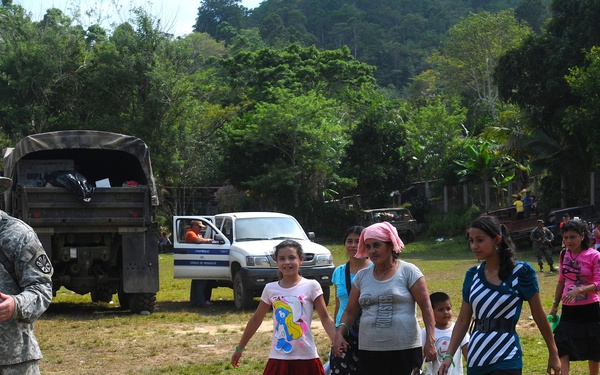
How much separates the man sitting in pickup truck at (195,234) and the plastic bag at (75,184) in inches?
97.8

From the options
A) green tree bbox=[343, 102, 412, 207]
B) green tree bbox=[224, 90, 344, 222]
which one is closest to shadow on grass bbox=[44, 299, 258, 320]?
green tree bbox=[224, 90, 344, 222]

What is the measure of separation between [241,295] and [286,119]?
1235 inches

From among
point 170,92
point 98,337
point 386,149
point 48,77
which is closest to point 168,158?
point 170,92

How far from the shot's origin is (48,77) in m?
44.4

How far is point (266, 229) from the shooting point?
1784cm

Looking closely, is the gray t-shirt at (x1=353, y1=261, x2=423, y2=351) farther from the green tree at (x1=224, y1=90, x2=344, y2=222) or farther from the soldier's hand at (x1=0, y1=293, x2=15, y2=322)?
the green tree at (x1=224, y1=90, x2=344, y2=222)

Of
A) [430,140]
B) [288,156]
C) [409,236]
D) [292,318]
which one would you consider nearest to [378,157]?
[430,140]

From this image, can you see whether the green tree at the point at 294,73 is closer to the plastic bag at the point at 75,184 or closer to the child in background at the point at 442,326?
the plastic bag at the point at 75,184

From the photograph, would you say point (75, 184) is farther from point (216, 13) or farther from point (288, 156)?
point (216, 13)

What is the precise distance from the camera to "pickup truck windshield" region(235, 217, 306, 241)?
17.6 m

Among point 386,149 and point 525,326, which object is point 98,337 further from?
point 386,149

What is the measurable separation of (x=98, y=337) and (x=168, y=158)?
32.1 metres

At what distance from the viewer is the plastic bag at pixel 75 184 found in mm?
15617

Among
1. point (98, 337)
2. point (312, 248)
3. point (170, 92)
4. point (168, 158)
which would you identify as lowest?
point (98, 337)
